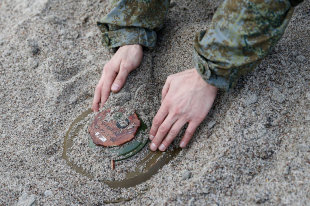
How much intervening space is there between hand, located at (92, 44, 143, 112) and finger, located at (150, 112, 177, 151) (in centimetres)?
42

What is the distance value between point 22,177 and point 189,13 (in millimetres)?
1653

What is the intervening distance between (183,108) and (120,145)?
1.36 ft

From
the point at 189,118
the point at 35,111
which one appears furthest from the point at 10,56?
the point at 189,118

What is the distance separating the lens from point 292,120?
185 centimetres

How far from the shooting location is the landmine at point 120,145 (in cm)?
191

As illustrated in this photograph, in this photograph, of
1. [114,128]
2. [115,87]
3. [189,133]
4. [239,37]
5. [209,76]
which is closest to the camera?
[239,37]

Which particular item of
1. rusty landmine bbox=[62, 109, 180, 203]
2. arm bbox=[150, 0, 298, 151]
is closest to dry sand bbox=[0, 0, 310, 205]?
rusty landmine bbox=[62, 109, 180, 203]

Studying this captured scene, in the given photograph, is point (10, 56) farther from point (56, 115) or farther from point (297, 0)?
point (297, 0)

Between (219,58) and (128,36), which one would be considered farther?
(128,36)

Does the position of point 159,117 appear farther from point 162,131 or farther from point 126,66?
point 126,66

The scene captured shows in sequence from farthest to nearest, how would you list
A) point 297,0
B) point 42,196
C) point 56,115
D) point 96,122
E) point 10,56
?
point 10,56 < point 56,115 < point 96,122 < point 42,196 < point 297,0

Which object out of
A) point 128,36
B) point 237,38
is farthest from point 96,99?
point 237,38

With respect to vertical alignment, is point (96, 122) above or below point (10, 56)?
below

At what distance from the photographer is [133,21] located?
7.66 feet
